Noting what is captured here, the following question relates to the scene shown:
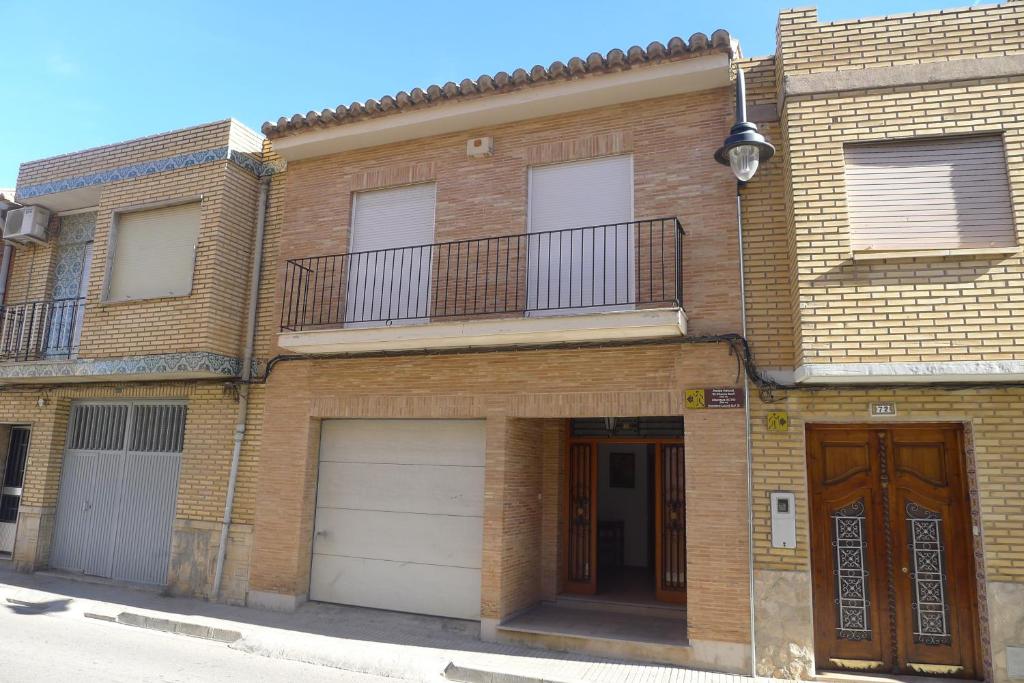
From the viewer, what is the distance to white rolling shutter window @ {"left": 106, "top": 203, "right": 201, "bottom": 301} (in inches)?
351

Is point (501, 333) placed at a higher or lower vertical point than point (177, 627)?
higher

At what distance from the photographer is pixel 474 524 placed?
7.39m

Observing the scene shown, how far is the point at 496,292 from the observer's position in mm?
7441

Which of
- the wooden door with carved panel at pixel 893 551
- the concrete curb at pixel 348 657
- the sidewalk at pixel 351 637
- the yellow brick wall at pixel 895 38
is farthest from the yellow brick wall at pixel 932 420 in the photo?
the concrete curb at pixel 348 657

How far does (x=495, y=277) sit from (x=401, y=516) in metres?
3.04

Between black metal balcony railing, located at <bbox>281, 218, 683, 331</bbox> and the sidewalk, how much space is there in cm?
344

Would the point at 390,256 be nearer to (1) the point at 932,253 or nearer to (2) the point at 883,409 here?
(2) the point at 883,409

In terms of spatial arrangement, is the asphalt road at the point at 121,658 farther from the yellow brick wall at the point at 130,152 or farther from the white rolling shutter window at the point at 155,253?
the yellow brick wall at the point at 130,152

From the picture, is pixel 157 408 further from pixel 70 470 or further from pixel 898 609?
pixel 898 609

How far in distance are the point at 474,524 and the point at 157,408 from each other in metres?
5.16

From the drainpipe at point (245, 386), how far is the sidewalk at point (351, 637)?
25.5 inches

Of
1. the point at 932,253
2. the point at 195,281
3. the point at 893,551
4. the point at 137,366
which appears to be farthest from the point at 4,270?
the point at 893,551

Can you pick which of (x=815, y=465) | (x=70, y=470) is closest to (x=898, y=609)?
(x=815, y=465)

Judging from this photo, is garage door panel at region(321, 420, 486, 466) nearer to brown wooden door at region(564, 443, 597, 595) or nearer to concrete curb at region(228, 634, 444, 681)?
brown wooden door at region(564, 443, 597, 595)
